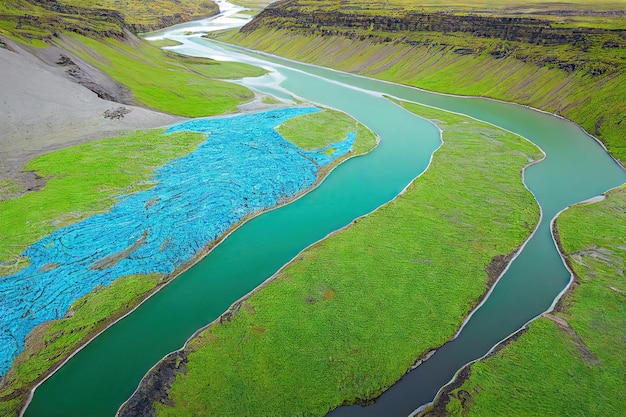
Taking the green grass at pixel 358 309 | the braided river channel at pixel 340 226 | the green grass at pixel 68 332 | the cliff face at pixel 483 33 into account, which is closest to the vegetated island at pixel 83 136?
the green grass at pixel 68 332

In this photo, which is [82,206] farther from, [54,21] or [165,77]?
[54,21]

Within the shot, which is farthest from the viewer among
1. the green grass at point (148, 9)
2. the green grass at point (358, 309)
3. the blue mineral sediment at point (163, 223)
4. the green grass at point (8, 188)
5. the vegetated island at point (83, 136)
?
the green grass at point (148, 9)

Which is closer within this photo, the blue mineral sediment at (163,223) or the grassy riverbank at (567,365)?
the grassy riverbank at (567,365)

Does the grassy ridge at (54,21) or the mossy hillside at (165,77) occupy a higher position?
the grassy ridge at (54,21)

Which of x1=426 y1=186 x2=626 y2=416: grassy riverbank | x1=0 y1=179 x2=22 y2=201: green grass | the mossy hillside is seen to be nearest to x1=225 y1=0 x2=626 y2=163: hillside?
x1=426 y1=186 x2=626 y2=416: grassy riverbank

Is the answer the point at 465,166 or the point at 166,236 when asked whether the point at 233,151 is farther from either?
the point at 465,166

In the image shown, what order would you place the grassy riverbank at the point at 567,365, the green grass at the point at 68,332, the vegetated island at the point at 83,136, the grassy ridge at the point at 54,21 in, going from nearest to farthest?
the grassy riverbank at the point at 567,365 < the green grass at the point at 68,332 < the vegetated island at the point at 83,136 < the grassy ridge at the point at 54,21

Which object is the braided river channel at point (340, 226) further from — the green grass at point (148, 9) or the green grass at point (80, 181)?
the green grass at point (148, 9)
